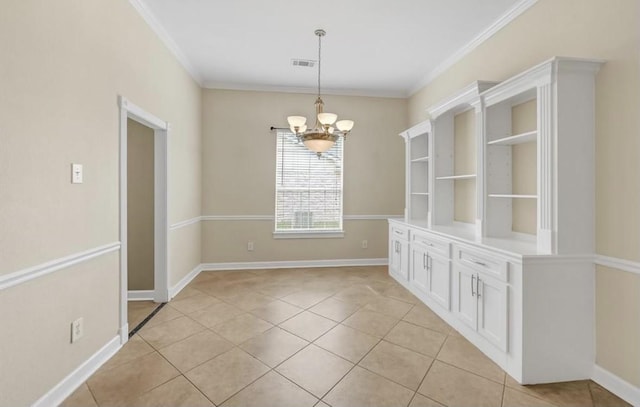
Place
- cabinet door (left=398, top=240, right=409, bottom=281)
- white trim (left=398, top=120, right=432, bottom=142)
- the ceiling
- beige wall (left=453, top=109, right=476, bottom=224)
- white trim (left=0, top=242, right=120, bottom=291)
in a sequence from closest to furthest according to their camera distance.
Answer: white trim (left=0, top=242, right=120, bottom=291) → the ceiling → beige wall (left=453, top=109, right=476, bottom=224) → white trim (left=398, top=120, right=432, bottom=142) → cabinet door (left=398, top=240, right=409, bottom=281)

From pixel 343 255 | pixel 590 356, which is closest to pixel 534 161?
pixel 590 356

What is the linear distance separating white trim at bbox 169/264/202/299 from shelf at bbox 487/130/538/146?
377 cm

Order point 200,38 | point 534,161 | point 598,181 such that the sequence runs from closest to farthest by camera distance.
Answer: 1. point 598,181
2. point 534,161
3. point 200,38

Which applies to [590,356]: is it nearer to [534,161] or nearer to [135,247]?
[534,161]

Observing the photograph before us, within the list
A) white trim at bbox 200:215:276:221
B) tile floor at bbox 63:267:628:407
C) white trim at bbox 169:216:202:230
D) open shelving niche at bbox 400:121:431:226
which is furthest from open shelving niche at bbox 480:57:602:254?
white trim at bbox 200:215:276:221

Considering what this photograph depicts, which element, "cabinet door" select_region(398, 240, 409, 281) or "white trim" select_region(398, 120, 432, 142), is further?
"cabinet door" select_region(398, 240, 409, 281)

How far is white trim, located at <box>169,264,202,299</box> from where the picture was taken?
3.78m

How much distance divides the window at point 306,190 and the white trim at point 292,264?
1.50 ft

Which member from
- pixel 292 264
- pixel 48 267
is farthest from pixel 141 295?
pixel 292 264

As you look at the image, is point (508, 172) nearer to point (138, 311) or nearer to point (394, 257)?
point (394, 257)

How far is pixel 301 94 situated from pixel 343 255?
2782 mm

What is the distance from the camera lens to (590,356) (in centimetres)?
218

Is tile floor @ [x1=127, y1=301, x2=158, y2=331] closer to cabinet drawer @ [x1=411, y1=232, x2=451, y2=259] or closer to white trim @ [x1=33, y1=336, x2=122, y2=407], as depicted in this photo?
white trim @ [x1=33, y1=336, x2=122, y2=407]

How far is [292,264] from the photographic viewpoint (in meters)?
5.28
